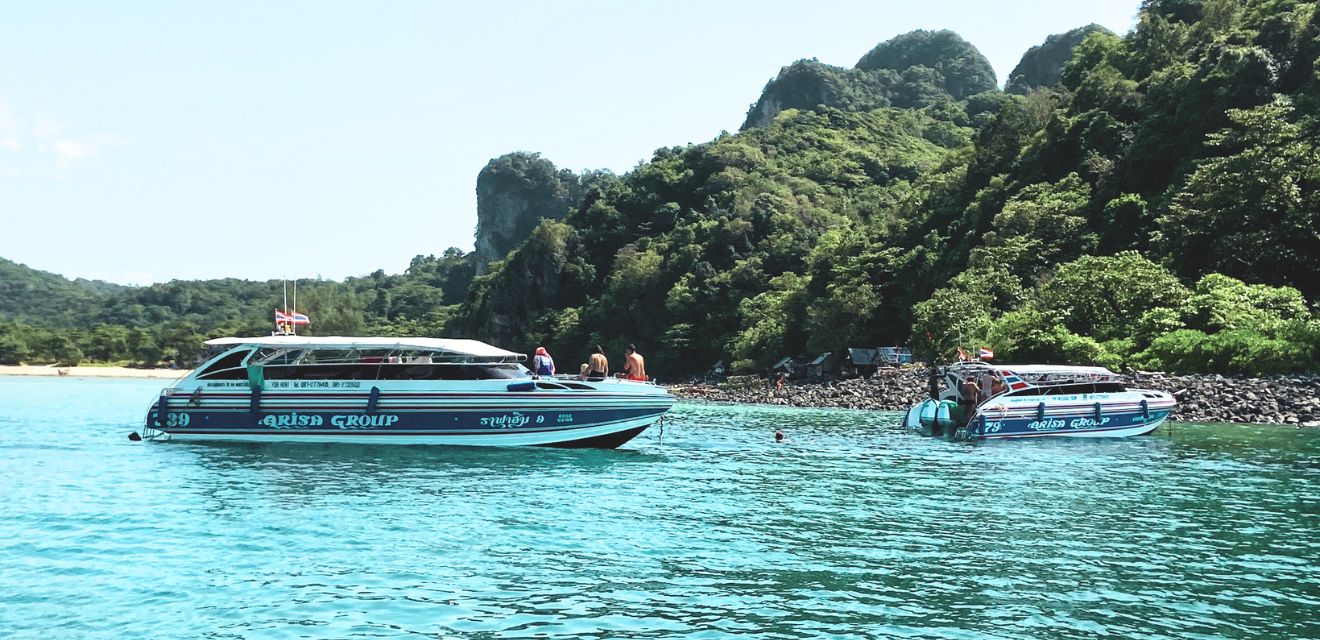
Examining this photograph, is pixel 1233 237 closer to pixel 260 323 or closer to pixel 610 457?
pixel 610 457

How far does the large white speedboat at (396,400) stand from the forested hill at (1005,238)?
35.6 m

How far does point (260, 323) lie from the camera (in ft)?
641

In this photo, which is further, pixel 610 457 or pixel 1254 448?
pixel 1254 448

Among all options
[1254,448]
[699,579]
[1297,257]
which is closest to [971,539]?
[699,579]

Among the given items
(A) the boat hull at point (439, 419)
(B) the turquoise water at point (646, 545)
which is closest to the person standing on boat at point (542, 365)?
(A) the boat hull at point (439, 419)

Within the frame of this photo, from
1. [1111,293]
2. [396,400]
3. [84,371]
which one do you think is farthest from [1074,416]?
[84,371]

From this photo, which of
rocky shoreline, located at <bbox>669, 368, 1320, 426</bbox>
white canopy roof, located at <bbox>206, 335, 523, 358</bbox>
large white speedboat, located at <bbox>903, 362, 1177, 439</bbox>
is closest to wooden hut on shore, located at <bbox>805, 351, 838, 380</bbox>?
rocky shoreline, located at <bbox>669, 368, 1320, 426</bbox>

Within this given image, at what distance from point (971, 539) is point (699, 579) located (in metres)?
5.81

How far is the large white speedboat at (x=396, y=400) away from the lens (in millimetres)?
30812

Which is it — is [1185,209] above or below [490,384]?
above

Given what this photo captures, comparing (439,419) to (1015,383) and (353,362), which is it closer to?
(353,362)

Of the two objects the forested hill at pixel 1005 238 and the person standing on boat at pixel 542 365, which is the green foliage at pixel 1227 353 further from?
the person standing on boat at pixel 542 365

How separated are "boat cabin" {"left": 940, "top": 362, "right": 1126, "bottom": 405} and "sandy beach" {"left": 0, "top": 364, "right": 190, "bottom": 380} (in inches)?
5493

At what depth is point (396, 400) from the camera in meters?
30.9
